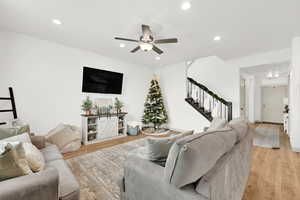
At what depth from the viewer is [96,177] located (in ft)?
7.06

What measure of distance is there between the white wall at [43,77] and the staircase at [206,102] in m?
3.42

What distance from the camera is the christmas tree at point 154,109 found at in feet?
18.3

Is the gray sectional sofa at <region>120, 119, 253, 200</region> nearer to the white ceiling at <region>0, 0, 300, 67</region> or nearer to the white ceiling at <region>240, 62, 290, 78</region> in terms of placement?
the white ceiling at <region>0, 0, 300, 67</region>

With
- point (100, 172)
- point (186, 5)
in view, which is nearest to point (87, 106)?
point (100, 172)

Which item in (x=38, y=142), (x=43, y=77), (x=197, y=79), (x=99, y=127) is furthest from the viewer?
(x=197, y=79)

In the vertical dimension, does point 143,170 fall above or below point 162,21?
below

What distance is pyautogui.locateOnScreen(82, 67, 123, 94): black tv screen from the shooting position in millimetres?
4215

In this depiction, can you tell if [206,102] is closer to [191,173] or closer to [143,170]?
[143,170]

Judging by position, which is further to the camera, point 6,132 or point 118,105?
point 118,105

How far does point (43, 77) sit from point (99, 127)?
1.97m

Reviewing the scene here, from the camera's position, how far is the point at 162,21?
268 centimetres

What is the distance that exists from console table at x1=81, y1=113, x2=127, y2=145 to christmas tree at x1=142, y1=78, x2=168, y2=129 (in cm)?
137

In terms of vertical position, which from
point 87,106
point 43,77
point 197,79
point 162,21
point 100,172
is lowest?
point 100,172

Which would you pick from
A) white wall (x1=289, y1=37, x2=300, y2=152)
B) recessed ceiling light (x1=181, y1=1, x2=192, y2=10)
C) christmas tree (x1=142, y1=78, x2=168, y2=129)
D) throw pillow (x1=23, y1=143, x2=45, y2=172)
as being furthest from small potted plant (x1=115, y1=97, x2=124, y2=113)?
white wall (x1=289, y1=37, x2=300, y2=152)
